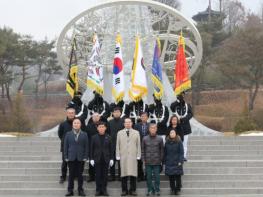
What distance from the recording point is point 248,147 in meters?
14.5

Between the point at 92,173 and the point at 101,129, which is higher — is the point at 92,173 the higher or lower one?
the lower one

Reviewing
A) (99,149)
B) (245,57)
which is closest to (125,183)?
(99,149)

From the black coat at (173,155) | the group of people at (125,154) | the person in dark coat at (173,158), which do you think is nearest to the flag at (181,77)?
the group of people at (125,154)

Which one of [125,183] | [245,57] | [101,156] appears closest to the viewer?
[101,156]

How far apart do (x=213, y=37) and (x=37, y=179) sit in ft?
101

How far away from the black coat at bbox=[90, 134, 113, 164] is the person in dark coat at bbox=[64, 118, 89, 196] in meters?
0.13

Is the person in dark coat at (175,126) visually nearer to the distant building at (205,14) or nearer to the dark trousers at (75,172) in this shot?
the dark trousers at (75,172)

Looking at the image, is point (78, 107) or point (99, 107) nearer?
point (78, 107)

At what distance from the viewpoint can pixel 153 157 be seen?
32.8 ft

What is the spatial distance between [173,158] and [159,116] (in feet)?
5.48

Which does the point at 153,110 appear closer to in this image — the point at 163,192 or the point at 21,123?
the point at 163,192

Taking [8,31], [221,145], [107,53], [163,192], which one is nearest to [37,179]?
[163,192]

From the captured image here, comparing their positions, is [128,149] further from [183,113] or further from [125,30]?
[125,30]

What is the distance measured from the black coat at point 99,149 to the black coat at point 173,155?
3.70ft
